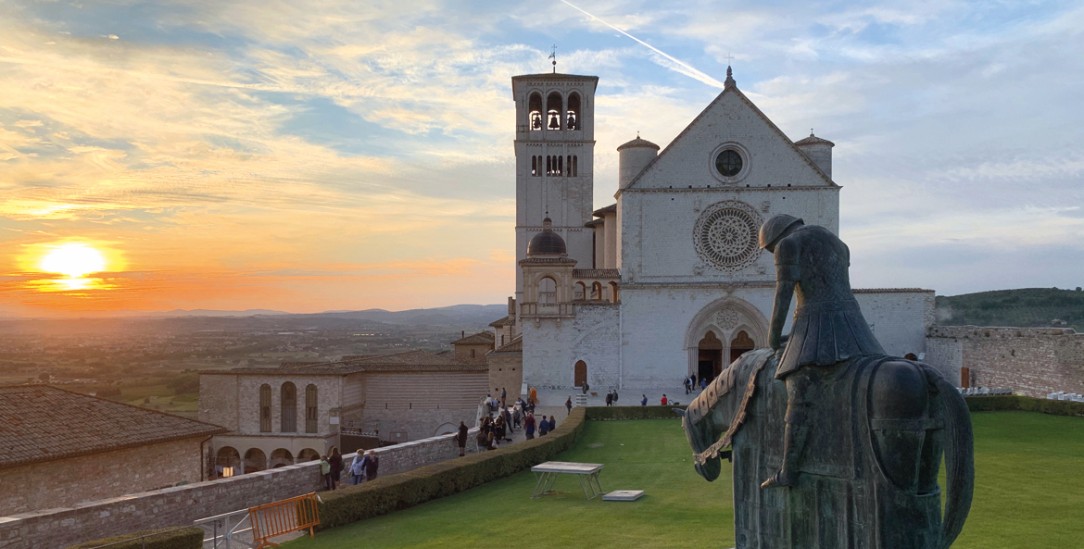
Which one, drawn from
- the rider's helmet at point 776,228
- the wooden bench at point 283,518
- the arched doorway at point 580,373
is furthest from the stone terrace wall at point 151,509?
the arched doorway at point 580,373

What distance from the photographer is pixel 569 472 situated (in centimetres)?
1650

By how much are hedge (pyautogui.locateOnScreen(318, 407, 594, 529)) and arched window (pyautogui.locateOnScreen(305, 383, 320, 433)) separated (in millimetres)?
22003

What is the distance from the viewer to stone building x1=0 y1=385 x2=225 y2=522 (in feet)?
64.5

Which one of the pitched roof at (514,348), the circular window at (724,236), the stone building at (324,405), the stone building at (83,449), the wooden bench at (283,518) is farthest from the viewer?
the pitched roof at (514,348)

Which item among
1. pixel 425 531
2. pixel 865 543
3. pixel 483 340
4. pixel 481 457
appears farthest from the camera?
pixel 483 340

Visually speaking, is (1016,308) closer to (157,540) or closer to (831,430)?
→ (157,540)

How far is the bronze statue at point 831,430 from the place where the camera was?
5969 mm

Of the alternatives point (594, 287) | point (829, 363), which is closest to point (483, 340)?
point (594, 287)

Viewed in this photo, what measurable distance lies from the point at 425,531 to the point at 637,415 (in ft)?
60.4

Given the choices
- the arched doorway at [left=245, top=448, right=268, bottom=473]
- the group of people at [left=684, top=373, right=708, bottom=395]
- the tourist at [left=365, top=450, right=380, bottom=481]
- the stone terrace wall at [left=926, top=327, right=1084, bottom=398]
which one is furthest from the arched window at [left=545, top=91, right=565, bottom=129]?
the tourist at [left=365, top=450, right=380, bottom=481]

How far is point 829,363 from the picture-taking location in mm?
6281

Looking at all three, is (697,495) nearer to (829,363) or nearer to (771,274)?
(829,363)

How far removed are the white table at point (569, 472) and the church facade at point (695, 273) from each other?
2409cm

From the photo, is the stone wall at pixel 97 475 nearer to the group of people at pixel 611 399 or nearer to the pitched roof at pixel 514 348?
the group of people at pixel 611 399
